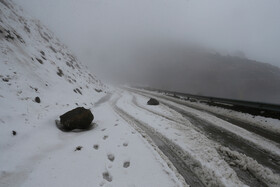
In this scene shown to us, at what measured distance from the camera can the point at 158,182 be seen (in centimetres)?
306

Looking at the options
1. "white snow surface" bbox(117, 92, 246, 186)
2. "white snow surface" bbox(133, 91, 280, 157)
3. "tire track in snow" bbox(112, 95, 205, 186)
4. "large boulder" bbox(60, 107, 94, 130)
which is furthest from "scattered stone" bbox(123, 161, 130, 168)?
"white snow surface" bbox(133, 91, 280, 157)

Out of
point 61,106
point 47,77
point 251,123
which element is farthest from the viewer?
point 47,77

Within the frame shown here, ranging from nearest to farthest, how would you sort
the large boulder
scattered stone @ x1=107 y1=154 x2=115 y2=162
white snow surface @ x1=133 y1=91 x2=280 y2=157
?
scattered stone @ x1=107 y1=154 x2=115 y2=162 → white snow surface @ x1=133 y1=91 x2=280 y2=157 → the large boulder

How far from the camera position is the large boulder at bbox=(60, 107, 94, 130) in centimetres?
632

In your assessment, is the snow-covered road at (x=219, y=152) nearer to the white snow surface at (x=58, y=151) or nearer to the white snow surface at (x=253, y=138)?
the white snow surface at (x=253, y=138)

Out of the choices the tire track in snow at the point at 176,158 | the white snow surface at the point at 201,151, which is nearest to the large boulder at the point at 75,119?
the tire track in snow at the point at 176,158

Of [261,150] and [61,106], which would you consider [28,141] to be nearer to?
[61,106]


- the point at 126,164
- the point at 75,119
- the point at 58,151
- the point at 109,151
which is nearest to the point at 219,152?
the point at 126,164

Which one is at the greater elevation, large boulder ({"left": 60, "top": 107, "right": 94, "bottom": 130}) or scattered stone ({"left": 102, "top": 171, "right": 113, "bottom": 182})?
large boulder ({"left": 60, "top": 107, "right": 94, "bottom": 130})

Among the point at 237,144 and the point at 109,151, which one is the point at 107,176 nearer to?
the point at 109,151

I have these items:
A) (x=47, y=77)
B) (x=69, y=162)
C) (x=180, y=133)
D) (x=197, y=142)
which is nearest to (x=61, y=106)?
(x=47, y=77)

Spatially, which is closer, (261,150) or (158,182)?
(158,182)

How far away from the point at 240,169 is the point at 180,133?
2517 millimetres

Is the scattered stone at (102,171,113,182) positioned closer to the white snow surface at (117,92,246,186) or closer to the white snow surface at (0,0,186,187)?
the white snow surface at (0,0,186,187)
